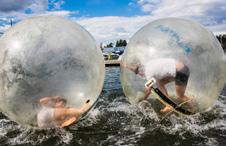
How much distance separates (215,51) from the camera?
5719 millimetres

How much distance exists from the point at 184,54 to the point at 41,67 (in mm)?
2378

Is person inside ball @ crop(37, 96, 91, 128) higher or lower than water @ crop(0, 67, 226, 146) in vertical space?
higher

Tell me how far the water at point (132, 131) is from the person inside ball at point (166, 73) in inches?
18.5

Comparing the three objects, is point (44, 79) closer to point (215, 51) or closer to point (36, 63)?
point (36, 63)

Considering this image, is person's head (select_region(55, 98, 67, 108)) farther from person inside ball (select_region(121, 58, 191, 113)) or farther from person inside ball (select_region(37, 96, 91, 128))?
person inside ball (select_region(121, 58, 191, 113))

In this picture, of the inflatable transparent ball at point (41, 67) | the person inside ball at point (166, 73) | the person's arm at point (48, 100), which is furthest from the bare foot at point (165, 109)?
the person's arm at point (48, 100)

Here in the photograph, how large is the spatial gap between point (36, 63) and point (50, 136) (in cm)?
138

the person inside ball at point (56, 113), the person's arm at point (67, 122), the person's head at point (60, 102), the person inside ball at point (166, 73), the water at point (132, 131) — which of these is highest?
the person inside ball at point (166, 73)

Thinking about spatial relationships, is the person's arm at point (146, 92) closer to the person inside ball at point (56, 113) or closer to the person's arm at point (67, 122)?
the person inside ball at point (56, 113)

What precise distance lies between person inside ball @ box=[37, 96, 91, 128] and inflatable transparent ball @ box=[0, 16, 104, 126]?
0.25ft

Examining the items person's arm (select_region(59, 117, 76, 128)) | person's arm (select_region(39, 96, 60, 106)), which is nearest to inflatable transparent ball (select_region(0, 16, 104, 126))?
person's arm (select_region(39, 96, 60, 106))

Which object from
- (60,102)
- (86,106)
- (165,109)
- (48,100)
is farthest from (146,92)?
(48,100)

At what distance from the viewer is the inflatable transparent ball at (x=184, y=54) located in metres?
5.34

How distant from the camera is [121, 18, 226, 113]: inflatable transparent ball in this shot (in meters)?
5.34
